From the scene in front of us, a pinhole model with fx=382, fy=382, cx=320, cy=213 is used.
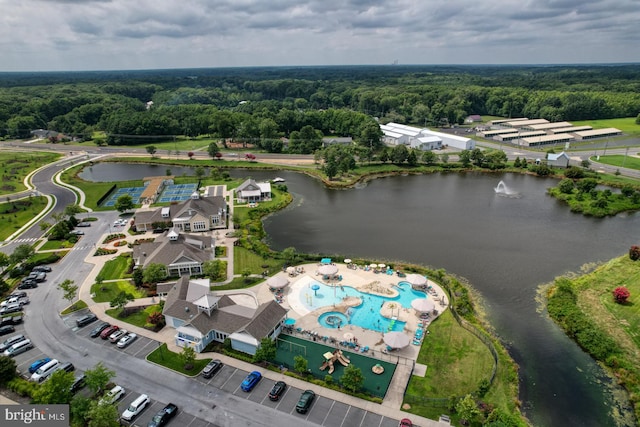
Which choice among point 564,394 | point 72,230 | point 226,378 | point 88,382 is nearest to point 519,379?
point 564,394

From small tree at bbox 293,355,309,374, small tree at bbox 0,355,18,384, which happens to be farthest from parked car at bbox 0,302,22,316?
small tree at bbox 293,355,309,374

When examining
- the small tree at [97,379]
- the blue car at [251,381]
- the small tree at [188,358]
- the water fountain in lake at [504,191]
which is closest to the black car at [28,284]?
the small tree at [97,379]

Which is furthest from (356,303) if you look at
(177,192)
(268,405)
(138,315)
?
(177,192)

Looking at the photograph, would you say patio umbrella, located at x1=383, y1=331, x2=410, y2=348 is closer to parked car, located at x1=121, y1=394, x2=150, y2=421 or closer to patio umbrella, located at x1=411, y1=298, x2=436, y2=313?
patio umbrella, located at x1=411, y1=298, x2=436, y2=313

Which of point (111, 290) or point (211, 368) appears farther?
point (111, 290)

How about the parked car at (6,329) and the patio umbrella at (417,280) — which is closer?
the parked car at (6,329)

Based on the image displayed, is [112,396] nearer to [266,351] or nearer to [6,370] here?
[6,370]

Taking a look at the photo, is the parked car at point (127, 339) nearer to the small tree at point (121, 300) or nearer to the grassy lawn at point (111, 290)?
the small tree at point (121, 300)
